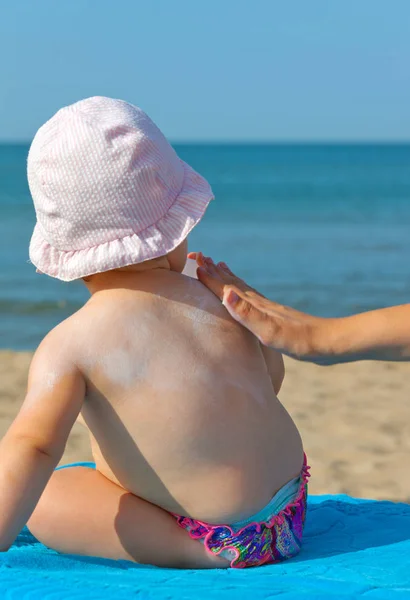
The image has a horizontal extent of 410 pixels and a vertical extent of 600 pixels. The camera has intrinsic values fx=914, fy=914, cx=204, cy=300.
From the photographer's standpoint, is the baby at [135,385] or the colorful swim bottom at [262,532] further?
the colorful swim bottom at [262,532]

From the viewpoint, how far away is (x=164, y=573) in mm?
1871

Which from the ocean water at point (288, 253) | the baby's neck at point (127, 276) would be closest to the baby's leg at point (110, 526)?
the baby's neck at point (127, 276)

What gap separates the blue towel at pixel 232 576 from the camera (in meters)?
1.73

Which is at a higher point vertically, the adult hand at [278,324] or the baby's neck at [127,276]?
the baby's neck at [127,276]

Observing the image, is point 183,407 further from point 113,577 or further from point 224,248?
point 224,248

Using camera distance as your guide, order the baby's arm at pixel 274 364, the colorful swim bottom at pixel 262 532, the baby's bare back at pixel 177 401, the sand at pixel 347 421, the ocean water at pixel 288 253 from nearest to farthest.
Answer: the baby's bare back at pixel 177 401
the colorful swim bottom at pixel 262 532
the baby's arm at pixel 274 364
the sand at pixel 347 421
the ocean water at pixel 288 253

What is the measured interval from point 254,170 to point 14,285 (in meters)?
43.8

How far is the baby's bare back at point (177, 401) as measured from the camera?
1.84 meters

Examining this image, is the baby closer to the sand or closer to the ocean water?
the sand

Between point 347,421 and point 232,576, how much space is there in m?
2.68

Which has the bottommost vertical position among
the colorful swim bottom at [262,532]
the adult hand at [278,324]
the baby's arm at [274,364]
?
the colorful swim bottom at [262,532]

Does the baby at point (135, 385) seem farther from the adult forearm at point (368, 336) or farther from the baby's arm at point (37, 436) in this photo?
the adult forearm at point (368, 336)

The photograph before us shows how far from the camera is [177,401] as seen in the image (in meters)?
1.85

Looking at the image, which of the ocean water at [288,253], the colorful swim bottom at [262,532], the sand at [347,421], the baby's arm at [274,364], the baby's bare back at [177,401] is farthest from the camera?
the ocean water at [288,253]
